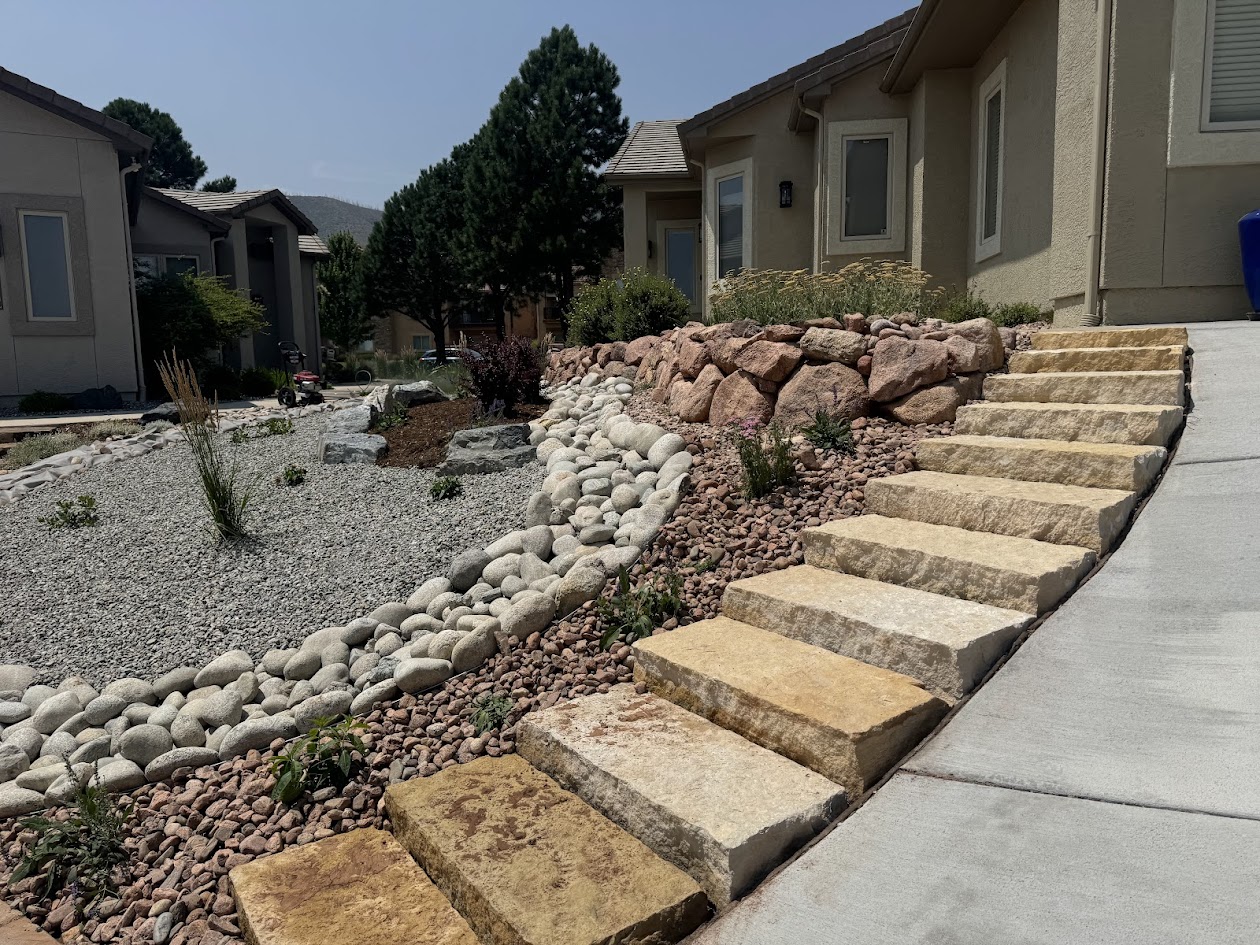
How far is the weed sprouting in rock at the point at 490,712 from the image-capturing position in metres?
2.99

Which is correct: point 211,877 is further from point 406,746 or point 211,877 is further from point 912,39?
point 912,39

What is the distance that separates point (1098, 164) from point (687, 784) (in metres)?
5.21

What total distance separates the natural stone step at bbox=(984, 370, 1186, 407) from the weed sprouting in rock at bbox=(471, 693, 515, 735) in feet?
10.3

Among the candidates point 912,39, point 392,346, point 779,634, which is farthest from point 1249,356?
point 392,346

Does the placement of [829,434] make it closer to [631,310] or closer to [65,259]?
[631,310]

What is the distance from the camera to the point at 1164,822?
170 centimetres

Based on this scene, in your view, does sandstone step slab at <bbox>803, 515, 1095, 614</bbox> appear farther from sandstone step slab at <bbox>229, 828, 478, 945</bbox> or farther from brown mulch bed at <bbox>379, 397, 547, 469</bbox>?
brown mulch bed at <bbox>379, 397, 547, 469</bbox>

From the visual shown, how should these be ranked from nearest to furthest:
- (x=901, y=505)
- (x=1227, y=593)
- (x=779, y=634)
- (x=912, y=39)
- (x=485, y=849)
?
1. (x=485, y=849)
2. (x=1227, y=593)
3. (x=779, y=634)
4. (x=901, y=505)
5. (x=912, y=39)

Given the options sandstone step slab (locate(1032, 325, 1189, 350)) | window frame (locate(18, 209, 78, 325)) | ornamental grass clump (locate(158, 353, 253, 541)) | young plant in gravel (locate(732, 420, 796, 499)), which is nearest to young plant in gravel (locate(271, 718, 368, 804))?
young plant in gravel (locate(732, 420, 796, 499))

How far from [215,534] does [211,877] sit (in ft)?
9.23

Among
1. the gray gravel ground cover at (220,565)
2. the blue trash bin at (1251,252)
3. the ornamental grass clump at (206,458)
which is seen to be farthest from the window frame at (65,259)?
the blue trash bin at (1251,252)

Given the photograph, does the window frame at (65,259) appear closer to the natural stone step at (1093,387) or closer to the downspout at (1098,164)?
the natural stone step at (1093,387)

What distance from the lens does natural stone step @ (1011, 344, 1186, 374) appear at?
4.26 m

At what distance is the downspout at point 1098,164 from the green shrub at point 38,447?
938cm
